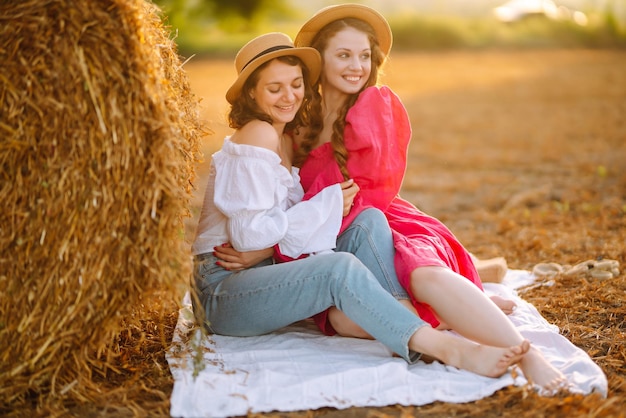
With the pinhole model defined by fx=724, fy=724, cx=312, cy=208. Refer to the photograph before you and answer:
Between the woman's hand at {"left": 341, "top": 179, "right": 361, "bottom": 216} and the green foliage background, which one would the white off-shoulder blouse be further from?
the green foliage background

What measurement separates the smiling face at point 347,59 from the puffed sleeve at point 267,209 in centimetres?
61

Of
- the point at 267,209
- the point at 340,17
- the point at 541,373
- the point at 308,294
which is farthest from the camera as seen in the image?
the point at 340,17

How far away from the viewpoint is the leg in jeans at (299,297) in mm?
2885

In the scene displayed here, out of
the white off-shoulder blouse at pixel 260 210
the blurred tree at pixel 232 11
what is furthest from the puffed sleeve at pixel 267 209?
the blurred tree at pixel 232 11

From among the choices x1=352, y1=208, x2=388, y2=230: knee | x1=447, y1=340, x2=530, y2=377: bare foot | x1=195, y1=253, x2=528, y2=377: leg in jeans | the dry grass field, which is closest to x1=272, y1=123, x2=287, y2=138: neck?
the dry grass field

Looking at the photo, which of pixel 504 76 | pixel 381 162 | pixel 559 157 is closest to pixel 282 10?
pixel 504 76

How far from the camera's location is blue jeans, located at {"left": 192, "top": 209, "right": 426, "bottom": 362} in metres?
2.89

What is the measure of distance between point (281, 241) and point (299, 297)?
0.97ft

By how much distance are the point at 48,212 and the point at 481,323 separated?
1710mm

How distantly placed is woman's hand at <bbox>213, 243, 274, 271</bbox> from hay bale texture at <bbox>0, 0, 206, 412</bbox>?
0.53 metres

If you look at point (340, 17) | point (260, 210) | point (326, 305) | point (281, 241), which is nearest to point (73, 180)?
point (260, 210)

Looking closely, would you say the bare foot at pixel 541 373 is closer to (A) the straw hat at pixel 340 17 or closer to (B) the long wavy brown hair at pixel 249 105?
(B) the long wavy brown hair at pixel 249 105

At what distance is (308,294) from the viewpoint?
3.01 m

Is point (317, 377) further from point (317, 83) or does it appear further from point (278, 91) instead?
point (317, 83)
